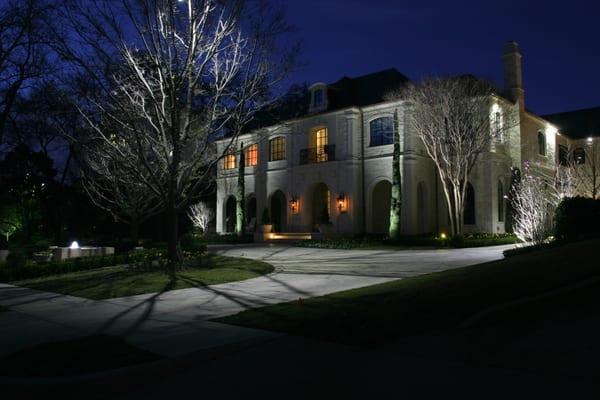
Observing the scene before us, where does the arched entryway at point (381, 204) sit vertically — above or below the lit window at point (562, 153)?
below

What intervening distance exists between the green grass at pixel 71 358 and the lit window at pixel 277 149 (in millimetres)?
31248

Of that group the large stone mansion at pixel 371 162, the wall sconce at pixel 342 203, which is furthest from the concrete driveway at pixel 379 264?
the wall sconce at pixel 342 203

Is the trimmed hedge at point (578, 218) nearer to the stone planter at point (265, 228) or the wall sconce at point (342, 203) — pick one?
the wall sconce at point (342, 203)

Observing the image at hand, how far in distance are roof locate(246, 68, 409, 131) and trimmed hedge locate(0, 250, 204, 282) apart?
47.6ft

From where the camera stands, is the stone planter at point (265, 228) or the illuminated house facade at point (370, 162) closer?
the illuminated house facade at point (370, 162)

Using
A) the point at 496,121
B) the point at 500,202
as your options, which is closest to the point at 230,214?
the point at 500,202

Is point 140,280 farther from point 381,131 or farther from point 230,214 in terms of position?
point 230,214

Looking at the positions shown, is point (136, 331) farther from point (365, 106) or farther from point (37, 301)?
point (365, 106)

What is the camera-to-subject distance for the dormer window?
112 ft

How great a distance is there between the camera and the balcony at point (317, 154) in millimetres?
33312

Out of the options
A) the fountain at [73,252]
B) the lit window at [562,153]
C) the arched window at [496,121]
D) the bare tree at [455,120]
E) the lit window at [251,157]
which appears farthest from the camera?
the lit window at [251,157]

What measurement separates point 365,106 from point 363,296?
23.8m

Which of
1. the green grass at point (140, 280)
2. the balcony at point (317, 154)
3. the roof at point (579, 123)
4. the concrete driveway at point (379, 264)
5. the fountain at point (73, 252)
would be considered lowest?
the green grass at point (140, 280)

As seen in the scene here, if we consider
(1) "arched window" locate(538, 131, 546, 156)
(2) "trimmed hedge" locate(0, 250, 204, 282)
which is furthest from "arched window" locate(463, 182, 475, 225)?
(2) "trimmed hedge" locate(0, 250, 204, 282)
